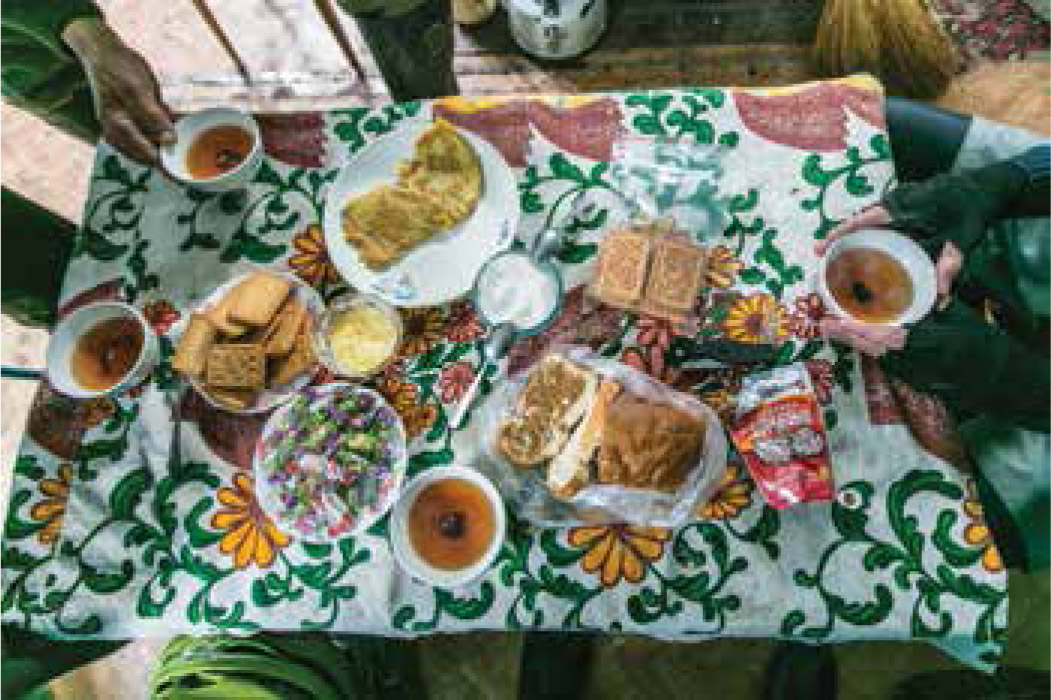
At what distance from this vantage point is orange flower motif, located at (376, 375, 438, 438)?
154cm

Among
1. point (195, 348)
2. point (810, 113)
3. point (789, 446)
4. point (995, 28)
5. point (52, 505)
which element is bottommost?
point (995, 28)

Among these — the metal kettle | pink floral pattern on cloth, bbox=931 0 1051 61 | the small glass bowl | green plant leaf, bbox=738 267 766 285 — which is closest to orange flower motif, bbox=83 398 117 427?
the small glass bowl

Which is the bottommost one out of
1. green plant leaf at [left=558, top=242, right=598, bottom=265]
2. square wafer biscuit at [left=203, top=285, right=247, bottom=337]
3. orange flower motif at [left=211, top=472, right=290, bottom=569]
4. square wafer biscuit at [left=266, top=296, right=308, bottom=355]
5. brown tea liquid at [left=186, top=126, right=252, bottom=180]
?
orange flower motif at [left=211, top=472, right=290, bottom=569]

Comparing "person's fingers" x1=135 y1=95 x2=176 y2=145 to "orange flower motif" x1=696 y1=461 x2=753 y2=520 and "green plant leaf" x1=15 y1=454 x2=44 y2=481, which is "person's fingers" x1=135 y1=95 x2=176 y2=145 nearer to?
"green plant leaf" x1=15 y1=454 x2=44 y2=481

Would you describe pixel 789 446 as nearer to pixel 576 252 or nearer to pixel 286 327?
pixel 576 252

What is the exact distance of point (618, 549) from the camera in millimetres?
1443

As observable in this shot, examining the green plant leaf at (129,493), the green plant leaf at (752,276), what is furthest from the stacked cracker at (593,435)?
the green plant leaf at (129,493)

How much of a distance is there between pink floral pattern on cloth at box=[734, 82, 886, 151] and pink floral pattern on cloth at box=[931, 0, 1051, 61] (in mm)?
1466

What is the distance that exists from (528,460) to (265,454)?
481mm

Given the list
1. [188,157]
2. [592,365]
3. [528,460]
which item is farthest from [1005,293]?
[188,157]

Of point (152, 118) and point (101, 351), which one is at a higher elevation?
point (152, 118)

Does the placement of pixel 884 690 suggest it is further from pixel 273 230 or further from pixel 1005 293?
pixel 273 230

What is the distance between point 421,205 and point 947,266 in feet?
3.19

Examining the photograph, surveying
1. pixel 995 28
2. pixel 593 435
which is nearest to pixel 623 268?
pixel 593 435
